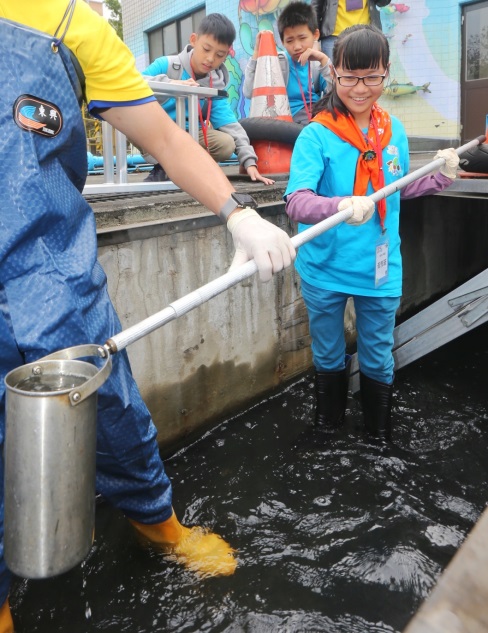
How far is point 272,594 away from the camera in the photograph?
220 cm

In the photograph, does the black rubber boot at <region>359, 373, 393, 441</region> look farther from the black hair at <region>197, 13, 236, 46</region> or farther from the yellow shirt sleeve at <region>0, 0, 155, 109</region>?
the black hair at <region>197, 13, 236, 46</region>

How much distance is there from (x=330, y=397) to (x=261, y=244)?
1.79m

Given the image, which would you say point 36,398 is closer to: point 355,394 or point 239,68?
point 355,394

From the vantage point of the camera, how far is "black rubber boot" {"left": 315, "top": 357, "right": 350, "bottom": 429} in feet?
10.4

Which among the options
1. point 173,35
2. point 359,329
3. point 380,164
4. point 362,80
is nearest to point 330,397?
point 359,329

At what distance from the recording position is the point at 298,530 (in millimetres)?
2570

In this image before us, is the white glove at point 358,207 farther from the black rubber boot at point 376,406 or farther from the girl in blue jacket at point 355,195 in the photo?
the black rubber boot at point 376,406

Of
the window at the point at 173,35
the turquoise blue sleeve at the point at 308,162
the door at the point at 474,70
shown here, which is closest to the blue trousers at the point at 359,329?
the turquoise blue sleeve at the point at 308,162

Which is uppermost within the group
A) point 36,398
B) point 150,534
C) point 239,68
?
point 239,68

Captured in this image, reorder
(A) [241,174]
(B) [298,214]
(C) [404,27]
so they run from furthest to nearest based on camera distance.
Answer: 1. (C) [404,27]
2. (A) [241,174]
3. (B) [298,214]

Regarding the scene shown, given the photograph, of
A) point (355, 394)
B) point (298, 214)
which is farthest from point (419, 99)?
point (298, 214)

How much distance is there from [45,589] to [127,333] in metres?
1.43

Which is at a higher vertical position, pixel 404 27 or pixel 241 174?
pixel 404 27

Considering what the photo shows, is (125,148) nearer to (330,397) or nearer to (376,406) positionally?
(330,397)
